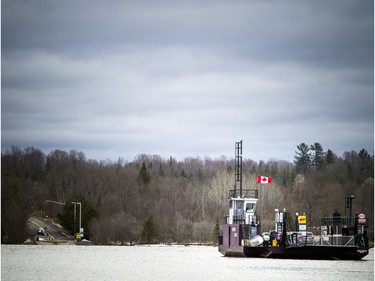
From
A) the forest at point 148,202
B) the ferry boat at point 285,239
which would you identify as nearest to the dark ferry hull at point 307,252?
the ferry boat at point 285,239

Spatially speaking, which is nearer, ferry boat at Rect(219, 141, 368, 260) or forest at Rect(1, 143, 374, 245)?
ferry boat at Rect(219, 141, 368, 260)

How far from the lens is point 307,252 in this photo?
71188 millimetres

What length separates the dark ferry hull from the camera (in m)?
69.7

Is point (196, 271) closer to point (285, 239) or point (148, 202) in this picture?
point (285, 239)

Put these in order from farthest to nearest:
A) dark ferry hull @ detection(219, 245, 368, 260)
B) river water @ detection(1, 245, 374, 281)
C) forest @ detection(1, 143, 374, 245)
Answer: forest @ detection(1, 143, 374, 245) → dark ferry hull @ detection(219, 245, 368, 260) → river water @ detection(1, 245, 374, 281)

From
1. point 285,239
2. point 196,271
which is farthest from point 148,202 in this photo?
point 196,271

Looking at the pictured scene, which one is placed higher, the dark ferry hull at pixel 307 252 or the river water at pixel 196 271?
the dark ferry hull at pixel 307 252

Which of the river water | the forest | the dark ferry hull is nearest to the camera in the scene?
the river water

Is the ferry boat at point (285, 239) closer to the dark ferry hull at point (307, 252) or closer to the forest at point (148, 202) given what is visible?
the dark ferry hull at point (307, 252)

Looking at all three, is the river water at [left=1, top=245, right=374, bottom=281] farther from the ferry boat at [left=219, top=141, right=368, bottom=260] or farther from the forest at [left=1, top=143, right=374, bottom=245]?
the forest at [left=1, top=143, right=374, bottom=245]

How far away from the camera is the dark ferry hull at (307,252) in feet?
229

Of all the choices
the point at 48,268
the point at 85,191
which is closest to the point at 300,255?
the point at 48,268

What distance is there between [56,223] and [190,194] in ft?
80.0

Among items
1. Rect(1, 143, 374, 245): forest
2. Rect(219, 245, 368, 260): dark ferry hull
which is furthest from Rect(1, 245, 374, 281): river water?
Rect(1, 143, 374, 245): forest
